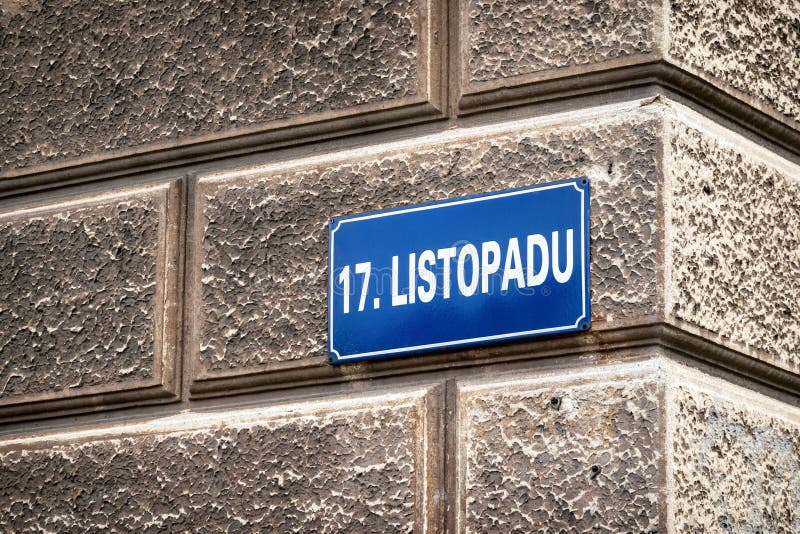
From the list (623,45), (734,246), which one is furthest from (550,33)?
(734,246)

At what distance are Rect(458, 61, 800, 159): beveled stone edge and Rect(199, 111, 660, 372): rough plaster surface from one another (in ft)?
0.23

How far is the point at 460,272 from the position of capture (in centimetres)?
307

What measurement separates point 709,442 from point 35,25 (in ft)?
5.65

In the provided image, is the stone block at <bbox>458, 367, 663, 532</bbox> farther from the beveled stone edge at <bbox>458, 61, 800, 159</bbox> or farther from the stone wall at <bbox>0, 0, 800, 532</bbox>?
the beveled stone edge at <bbox>458, 61, 800, 159</bbox>

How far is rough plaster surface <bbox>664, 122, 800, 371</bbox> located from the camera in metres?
2.98

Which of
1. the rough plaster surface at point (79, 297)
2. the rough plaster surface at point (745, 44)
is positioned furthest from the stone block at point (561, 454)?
the rough plaster surface at point (79, 297)

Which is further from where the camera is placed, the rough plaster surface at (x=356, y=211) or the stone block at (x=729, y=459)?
the rough plaster surface at (x=356, y=211)

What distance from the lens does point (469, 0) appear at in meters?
3.25

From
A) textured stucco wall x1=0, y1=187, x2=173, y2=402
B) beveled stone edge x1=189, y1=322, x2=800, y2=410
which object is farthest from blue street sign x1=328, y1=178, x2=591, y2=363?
textured stucco wall x1=0, y1=187, x2=173, y2=402

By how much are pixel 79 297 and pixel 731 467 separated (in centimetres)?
133

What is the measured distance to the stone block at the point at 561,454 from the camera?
2838 millimetres

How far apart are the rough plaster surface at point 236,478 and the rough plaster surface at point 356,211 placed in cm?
15

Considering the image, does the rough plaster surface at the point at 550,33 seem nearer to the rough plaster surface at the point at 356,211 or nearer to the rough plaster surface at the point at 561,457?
the rough plaster surface at the point at 356,211

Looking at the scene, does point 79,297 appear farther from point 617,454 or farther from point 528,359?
point 617,454
